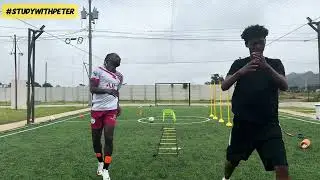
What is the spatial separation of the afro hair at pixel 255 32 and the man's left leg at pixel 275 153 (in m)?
0.91

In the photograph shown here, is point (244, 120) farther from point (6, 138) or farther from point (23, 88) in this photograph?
point (23, 88)

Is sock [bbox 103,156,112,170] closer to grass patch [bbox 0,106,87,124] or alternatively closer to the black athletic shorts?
the black athletic shorts

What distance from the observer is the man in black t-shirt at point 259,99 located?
15.5 ft

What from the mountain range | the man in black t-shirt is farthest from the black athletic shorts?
the mountain range

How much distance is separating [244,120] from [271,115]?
274mm

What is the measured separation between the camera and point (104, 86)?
7.20 meters

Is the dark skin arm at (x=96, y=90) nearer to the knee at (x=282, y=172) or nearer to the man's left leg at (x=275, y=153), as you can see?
the man's left leg at (x=275, y=153)

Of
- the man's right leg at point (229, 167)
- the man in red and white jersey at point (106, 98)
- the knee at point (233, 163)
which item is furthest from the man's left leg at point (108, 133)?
the knee at point (233, 163)

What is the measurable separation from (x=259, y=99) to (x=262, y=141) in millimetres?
A: 439

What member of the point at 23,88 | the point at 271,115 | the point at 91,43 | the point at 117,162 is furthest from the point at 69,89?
the point at 271,115

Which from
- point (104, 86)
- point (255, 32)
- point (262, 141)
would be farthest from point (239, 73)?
point (104, 86)

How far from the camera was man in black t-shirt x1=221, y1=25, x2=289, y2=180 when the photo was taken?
15.5 ft

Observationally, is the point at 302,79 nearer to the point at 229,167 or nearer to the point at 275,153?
the point at 229,167

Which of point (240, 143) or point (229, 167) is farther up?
point (240, 143)
